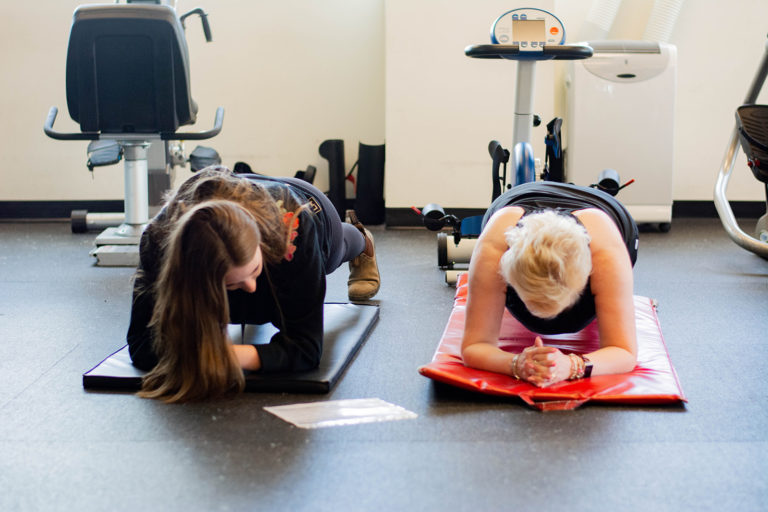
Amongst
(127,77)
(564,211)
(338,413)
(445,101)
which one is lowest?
(338,413)

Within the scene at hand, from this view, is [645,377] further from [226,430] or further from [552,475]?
[226,430]

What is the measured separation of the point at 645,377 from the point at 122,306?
1963 mm

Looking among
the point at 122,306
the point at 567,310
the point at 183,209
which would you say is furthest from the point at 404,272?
the point at 183,209

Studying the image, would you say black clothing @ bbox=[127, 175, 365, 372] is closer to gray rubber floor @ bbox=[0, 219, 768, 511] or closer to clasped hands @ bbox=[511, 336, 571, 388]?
gray rubber floor @ bbox=[0, 219, 768, 511]

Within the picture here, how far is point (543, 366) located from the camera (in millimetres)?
1950

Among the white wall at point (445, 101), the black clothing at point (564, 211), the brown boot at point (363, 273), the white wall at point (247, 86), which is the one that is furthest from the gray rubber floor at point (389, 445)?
the white wall at point (247, 86)

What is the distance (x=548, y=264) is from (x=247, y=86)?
161 inches

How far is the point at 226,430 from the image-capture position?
6.06ft

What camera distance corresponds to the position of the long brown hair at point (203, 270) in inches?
67.4

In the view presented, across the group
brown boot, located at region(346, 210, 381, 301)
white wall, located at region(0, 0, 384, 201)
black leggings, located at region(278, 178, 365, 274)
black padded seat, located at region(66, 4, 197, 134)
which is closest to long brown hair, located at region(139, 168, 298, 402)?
black leggings, located at region(278, 178, 365, 274)

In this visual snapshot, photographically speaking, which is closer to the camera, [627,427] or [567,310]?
[627,427]

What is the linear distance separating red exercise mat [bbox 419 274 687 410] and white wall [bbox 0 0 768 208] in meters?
2.77

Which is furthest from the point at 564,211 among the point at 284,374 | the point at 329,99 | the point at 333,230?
the point at 329,99

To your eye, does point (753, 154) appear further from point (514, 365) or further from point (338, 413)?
point (338, 413)
